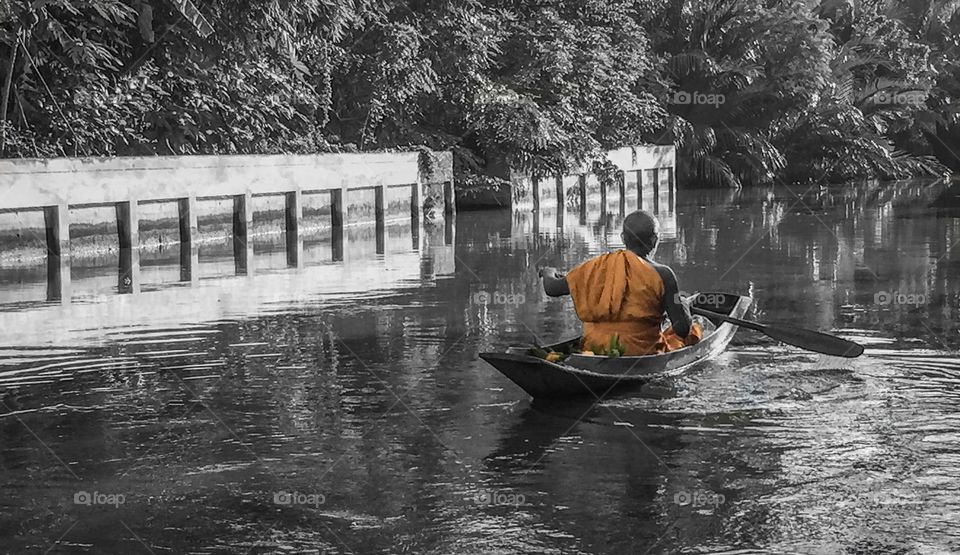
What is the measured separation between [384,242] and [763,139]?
32.0 m

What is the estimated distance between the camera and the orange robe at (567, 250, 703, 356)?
37.7 feet

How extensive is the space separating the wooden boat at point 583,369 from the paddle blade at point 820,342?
74 cm

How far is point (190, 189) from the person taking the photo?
86.8 feet

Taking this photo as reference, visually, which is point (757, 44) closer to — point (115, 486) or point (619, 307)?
point (619, 307)

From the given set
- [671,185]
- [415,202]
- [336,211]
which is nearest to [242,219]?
[336,211]

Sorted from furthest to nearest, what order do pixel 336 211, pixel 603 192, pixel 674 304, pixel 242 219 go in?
pixel 603 192 → pixel 336 211 → pixel 242 219 → pixel 674 304

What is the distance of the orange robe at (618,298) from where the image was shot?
11.5 meters

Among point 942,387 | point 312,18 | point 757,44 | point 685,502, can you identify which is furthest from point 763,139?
point 685,502

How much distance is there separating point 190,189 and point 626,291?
16209mm

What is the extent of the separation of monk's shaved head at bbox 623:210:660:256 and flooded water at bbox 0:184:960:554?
43.8 inches

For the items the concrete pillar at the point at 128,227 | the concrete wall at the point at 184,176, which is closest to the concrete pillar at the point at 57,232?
the concrete wall at the point at 184,176

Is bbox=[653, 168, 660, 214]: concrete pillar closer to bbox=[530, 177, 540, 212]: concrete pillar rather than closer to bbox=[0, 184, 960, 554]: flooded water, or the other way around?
bbox=[530, 177, 540, 212]: concrete pillar

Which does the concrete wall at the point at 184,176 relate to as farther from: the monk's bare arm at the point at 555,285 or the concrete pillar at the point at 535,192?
the monk's bare arm at the point at 555,285

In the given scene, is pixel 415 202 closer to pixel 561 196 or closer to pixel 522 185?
pixel 522 185
